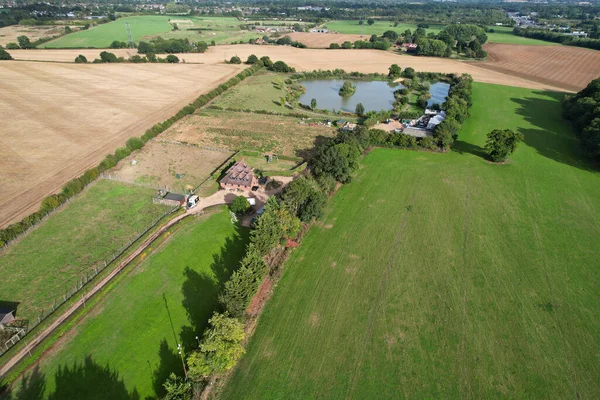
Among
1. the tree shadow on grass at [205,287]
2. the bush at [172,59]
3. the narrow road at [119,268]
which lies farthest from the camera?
the bush at [172,59]

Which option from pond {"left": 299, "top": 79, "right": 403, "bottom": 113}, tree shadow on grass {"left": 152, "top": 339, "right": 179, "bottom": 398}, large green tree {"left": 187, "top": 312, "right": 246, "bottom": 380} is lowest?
pond {"left": 299, "top": 79, "right": 403, "bottom": 113}

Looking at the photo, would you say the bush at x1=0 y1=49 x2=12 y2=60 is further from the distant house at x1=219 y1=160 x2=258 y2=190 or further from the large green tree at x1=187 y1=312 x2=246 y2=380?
the large green tree at x1=187 y1=312 x2=246 y2=380

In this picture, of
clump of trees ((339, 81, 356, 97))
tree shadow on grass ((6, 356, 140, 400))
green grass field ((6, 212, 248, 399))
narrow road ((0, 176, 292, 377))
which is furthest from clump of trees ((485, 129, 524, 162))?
tree shadow on grass ((6, 356, 140, 400))

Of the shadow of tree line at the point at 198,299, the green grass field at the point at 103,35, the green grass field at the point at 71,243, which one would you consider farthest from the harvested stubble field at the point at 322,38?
the shadow of tree line at the point at 198,299

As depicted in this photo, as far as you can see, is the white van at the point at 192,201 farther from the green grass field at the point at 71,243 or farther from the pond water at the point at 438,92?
the pond water at the point at 438,92

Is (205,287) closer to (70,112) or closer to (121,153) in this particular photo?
(121,153)

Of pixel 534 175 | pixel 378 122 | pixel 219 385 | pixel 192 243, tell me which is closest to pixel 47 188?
pixel 192 243
